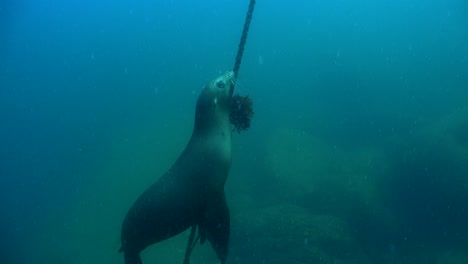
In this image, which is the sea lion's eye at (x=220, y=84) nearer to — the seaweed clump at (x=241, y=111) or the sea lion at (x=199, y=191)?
the sea lion at (x=199, y=191)

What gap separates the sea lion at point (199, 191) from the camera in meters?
3.56

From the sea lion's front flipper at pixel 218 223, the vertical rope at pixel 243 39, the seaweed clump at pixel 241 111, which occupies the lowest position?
the sea lion's front flipper at pixel 218 223

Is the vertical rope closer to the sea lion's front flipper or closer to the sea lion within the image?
the sea lion

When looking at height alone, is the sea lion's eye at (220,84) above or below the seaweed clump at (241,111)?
above

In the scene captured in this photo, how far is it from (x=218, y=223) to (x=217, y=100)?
3.35 ft

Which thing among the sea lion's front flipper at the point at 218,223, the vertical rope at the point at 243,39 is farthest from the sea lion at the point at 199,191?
the vertical rope at the point at 243,39

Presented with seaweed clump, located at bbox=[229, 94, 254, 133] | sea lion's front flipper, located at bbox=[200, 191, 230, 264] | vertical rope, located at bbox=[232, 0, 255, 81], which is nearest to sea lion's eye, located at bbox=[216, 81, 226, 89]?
vertical rope, located at bbox=[232, 0, 255, 81]

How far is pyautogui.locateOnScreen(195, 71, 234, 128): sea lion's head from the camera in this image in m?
3.71

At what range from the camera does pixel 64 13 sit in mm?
108812

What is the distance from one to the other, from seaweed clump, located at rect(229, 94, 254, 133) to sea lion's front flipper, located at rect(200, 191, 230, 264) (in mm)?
690

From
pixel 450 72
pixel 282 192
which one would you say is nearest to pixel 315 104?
pixel 450 72

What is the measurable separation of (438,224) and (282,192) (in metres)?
5.56

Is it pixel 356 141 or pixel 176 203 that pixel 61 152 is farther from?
pixel 176 203

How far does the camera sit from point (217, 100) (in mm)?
3709
